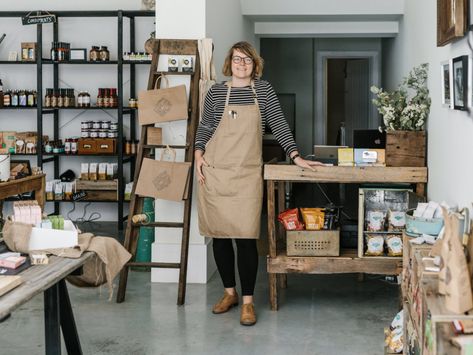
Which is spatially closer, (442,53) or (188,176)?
(442,53)

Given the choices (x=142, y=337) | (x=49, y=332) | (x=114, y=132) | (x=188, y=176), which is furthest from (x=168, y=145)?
(x=114, y=132)

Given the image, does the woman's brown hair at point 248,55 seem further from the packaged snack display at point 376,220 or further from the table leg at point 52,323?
the table leg at point 52,323

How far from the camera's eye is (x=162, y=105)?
559 centimetres

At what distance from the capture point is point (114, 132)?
891cm

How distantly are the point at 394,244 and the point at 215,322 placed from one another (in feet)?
4.25

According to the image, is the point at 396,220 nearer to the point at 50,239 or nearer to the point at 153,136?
the point at 153,136

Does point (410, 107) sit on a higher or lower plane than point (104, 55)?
lower

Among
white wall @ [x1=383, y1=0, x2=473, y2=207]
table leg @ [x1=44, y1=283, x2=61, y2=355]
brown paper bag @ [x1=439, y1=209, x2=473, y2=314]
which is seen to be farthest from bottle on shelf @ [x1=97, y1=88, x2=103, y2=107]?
brown paper bag @ [x1=439, y1=209, x2=473, y2=314]

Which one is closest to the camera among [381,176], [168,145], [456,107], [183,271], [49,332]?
[49,332]

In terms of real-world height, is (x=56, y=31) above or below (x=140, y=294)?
above

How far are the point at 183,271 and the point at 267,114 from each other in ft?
4.30

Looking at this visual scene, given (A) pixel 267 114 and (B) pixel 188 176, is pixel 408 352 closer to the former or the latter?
(A) pixel 267 114

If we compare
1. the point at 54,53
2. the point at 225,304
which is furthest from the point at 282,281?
the point at 54,53

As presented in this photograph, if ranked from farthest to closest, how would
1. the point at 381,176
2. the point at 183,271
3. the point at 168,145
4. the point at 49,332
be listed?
the point at 168,145, the point at 183,271, the point at 381,176, the point at 49,332
